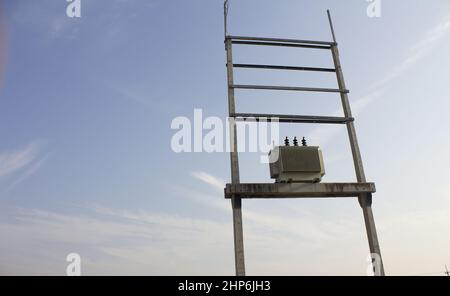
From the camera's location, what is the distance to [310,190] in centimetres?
700

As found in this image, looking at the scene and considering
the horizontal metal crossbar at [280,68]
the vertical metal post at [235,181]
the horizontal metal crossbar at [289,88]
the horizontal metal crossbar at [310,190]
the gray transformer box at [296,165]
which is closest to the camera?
the vertical metal post at [235,181]

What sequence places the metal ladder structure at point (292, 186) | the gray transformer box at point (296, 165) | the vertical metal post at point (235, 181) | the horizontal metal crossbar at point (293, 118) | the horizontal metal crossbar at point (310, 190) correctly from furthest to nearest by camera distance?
the horizontal metal crossbar at point (293, 118) → the gray transformer box at point (296, 165) → the horizontal metal crossbar at point (310, 190) → the metal ladder structure at point (292, 186) → the vertical metal post at point (235, 181)

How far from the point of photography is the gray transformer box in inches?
279

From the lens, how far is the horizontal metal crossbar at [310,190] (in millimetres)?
6816

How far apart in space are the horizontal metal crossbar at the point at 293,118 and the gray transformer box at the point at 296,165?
0.71m

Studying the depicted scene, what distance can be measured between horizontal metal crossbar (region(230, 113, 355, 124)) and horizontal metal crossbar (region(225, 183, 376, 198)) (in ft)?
5.25

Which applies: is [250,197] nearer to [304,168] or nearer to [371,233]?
[304,168]

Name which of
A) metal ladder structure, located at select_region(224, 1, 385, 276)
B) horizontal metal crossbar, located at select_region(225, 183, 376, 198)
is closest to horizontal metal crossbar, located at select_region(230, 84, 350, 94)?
metal ladder structure, located at select_region(224, 1, 385, 276)

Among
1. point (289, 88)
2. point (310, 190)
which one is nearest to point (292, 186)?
point (310, 190)

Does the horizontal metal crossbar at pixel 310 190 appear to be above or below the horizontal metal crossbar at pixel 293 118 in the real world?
below

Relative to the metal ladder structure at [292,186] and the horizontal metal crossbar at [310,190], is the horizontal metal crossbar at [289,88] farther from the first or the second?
the horizontal metal crossbar at [310,190]

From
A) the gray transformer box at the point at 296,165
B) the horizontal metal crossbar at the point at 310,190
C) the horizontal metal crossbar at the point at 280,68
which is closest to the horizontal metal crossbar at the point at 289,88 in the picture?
the horizontal metal crossbar at the point at 280,68
